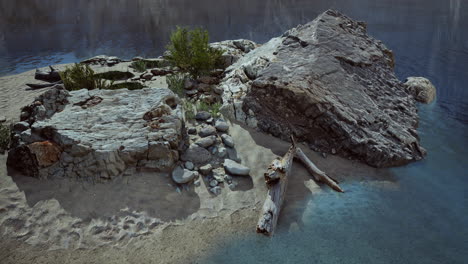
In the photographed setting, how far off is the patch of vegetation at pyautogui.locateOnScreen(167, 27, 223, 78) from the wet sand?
237 inches

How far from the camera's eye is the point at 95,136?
7219 mm

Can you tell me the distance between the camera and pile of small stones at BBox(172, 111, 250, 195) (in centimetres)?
725

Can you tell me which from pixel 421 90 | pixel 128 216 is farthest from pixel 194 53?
pixel 421 90

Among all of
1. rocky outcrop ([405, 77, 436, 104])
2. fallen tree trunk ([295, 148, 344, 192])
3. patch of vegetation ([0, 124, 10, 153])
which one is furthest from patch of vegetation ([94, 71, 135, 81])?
rocky outcrop ([405, 77, 436, 104])

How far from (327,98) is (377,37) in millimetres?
17515

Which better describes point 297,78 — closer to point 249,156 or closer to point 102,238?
point 249,156

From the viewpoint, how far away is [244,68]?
11.3 meters

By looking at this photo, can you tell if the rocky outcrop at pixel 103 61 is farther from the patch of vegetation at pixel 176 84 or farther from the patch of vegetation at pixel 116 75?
the patch of vegetation at pixel 176 84

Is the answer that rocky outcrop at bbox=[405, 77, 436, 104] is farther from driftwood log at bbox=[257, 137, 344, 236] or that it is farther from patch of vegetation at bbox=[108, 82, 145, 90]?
patch of vegetation at bbox=[108, 82, 145, 90]

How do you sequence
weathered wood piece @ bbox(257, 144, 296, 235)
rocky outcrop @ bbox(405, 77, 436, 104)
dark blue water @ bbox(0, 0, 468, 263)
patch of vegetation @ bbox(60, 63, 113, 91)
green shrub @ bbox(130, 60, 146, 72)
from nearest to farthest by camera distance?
dark blue water @ bbox(0, 0, 468, 263)
weathered wood piece @ bbox(257, 144, 296, 235)
patch of vegetation @ bbox(60, 63, 113, 91)
rocky outcrop @ bbox(405, 77, 436, 104)
green shrub @ bbox(130, 60, 146, 72)

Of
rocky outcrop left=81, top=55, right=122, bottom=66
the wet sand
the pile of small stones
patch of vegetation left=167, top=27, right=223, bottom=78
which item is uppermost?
patch of vegetation left=167, top=27, right=223, bottom=78

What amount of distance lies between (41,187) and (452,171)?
10.6 meters

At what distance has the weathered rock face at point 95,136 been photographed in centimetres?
688

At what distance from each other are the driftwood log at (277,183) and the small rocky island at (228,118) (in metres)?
0.06
